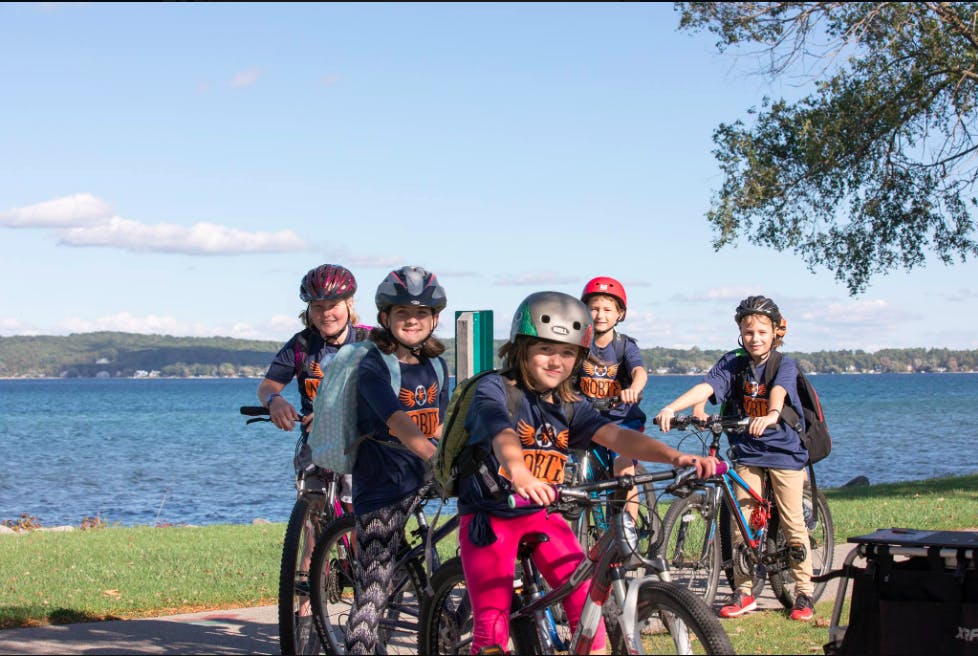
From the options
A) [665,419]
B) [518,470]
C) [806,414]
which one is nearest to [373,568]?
[518,470]

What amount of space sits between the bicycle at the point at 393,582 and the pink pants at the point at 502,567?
1.87 feet

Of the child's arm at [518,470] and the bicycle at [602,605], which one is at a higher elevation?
the child's arm at [518,470]

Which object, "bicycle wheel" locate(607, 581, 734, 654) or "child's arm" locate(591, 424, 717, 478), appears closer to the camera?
"bicycle wheel" locate(607, 581, 734, 654)

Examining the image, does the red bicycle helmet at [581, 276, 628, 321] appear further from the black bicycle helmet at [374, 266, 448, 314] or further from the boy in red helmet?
the black bicycle helmet at [374, 266, 448, 314]

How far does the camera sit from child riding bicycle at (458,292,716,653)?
14.9 ft

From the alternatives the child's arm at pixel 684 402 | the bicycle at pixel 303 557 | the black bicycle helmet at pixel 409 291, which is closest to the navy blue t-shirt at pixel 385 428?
the black bicycle helmet at pixel 409 291

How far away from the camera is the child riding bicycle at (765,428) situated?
7707 millimetres

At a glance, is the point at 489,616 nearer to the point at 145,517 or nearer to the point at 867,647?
the point at 867,647

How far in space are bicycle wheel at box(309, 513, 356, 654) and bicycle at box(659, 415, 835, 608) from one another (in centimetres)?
207

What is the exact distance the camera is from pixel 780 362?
793cm

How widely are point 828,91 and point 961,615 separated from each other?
14144 mm

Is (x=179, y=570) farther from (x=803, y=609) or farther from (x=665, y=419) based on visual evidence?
(x=803, y=609)

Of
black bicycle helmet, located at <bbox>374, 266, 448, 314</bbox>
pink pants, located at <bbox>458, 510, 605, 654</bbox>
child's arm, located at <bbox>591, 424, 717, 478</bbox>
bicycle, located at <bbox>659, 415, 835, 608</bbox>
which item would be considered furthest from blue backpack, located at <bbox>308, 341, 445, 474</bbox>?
bicycle, located at <bbox>659, 415, 835, 608</bbox>

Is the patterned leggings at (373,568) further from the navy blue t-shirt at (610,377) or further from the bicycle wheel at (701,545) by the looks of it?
the navy blue t-shirt at (610,377)
